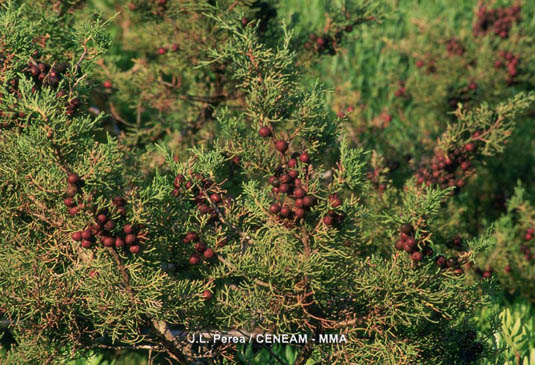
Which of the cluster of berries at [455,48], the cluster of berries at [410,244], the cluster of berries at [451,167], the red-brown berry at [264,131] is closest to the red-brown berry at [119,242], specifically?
the red-brown berry at [264,131]

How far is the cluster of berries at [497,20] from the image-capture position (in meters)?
6.73

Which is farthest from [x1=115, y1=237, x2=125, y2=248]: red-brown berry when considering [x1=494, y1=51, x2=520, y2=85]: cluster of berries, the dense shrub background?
[x1=494, y1=51, x2=520, y2=85]: cluster of berries

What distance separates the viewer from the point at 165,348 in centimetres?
332

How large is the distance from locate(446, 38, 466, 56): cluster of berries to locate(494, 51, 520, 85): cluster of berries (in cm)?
42

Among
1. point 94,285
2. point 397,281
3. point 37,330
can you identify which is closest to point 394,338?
point 397,281

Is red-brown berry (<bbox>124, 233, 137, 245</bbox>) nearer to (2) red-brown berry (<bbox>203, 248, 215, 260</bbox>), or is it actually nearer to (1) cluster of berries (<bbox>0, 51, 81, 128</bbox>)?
(2) red-brown berry (<bbox>203, 248, 215, 260</bbox>)

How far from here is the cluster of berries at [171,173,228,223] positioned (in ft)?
10.4

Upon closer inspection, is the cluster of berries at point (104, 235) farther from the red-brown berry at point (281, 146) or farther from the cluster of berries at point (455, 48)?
the cluster of berries at point (455, 48)

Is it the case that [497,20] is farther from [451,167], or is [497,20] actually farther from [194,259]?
[194,259]

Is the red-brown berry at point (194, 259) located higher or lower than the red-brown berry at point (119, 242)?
lower

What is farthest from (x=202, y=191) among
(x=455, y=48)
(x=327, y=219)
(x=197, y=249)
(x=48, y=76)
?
(x=455, y=48)

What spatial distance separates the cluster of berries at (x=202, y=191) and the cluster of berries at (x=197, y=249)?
120 millimetres

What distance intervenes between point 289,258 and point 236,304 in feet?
1.18

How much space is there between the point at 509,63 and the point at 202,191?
163 inches
